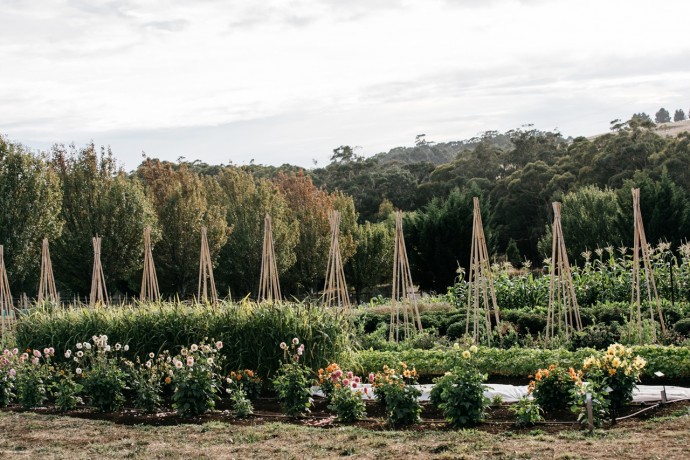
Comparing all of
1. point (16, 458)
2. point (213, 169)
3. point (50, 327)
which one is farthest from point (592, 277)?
point (213, 169)

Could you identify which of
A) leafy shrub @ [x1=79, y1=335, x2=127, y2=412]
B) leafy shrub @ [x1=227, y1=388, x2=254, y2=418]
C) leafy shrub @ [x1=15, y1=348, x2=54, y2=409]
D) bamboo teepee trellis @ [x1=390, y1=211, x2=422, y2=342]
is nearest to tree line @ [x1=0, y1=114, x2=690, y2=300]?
bamboo teepee trellis @ [x1=390, y1=211, x2=422, y2=342]

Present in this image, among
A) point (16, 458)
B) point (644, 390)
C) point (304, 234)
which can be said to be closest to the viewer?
point (16, 458)

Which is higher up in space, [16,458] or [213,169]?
[213,169]

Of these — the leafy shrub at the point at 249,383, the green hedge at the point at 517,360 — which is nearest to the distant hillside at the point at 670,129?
the green hedge at the point at 517,360

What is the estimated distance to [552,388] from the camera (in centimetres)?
764

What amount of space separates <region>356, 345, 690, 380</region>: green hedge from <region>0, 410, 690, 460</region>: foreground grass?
1.83m

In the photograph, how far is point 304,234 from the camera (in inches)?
1147

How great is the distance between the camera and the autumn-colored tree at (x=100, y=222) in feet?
73.9

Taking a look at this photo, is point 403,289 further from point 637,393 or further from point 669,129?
point 669,129

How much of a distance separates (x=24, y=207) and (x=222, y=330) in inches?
503

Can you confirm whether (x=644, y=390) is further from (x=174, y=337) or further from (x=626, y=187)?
(x=626, y=187)

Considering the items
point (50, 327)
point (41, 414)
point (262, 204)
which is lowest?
point (41, 414)

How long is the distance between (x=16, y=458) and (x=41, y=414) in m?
2.22

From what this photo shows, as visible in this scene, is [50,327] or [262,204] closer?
[50,327]
